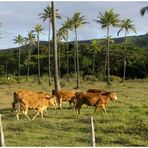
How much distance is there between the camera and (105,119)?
18.2m

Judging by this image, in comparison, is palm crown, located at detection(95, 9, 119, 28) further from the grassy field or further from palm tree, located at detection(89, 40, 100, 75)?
the grassy field

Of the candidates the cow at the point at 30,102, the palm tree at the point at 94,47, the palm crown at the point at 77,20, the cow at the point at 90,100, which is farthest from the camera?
the palm tree at the point at 94,47

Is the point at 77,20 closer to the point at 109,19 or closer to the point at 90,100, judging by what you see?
the point at 109,19

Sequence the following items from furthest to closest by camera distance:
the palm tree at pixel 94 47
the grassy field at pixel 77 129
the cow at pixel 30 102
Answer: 1. the palm tree at pixel 94 47
2. the cow at pixel 30 102
3. the grassy field at pixel 77 129

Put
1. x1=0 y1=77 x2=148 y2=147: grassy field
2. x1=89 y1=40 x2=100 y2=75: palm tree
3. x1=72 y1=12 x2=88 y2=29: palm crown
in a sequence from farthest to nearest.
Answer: x1=89 y1=40 x2=100 y2=75: palm tree → x1=72 y1=12 x2=88 y2=29: palm crown → x1=0 y1=77 x2=148 y2=147: grassy field

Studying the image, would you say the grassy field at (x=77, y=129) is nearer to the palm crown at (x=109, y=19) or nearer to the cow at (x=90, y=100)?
the cow at (x=90, y=100)

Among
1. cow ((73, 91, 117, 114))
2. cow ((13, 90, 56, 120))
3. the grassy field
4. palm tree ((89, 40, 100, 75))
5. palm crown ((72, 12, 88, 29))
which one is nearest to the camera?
the grassy field

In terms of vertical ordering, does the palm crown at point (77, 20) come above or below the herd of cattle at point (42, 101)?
above

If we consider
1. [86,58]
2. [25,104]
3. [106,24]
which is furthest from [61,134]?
[86,58]

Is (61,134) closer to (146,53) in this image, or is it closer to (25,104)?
(25,104)

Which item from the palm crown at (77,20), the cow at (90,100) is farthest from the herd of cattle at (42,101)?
the palm crown at (77,20)

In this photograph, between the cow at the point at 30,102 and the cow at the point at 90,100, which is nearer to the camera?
the cow at the point at 30,102

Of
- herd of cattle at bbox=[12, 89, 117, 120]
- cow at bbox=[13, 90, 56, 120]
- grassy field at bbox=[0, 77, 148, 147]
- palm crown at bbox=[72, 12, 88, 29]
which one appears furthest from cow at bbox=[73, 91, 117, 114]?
palm crown at bbox=[72, 12, 88, 29]

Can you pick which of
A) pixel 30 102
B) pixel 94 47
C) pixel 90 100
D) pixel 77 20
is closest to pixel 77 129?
pixel 30 102
